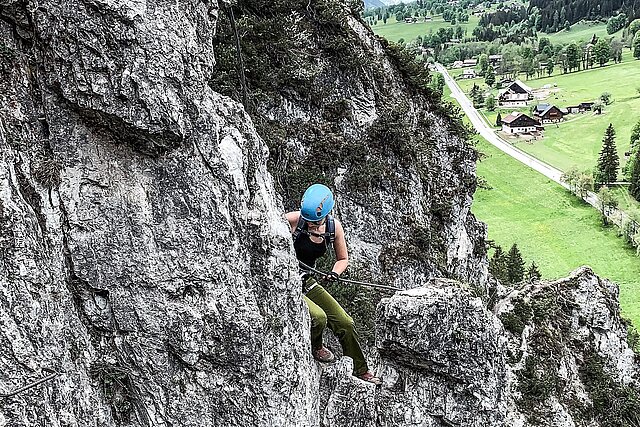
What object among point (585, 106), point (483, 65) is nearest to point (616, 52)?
point (483, 65)

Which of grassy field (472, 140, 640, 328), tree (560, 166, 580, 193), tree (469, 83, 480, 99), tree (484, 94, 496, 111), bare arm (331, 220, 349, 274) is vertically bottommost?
grassy field (472, 140, 640, 328)

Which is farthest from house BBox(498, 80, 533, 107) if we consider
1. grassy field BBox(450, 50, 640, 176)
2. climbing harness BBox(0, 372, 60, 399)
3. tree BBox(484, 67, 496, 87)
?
climbing harness BBox(0, 372, 60, 399)

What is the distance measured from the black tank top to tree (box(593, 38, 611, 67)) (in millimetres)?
184054

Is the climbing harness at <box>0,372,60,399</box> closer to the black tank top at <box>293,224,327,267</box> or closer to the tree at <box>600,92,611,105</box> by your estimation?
the black tank top at <box>293,224,327,267</box>

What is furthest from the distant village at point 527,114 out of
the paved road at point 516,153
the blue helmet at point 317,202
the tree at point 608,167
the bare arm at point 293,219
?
the blue helmet at point 317,202

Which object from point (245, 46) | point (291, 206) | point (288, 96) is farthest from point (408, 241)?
point (245, 46)

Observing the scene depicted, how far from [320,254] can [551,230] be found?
7250 cm

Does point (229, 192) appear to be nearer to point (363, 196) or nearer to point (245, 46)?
point (245, 46)

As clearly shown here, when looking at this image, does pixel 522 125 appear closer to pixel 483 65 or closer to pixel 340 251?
pixel 483 65

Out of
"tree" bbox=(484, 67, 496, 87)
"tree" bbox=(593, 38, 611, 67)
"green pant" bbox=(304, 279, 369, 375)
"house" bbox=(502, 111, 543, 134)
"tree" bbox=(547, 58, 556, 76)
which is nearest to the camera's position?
"green pant" bbox=(304, 279, 369, 375)

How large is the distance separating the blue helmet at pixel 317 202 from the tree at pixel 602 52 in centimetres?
18447

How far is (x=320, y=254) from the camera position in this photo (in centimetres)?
1218

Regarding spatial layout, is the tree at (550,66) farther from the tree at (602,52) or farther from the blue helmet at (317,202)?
the blue helmet at (317,202)

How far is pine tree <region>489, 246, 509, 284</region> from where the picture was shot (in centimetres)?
4078
